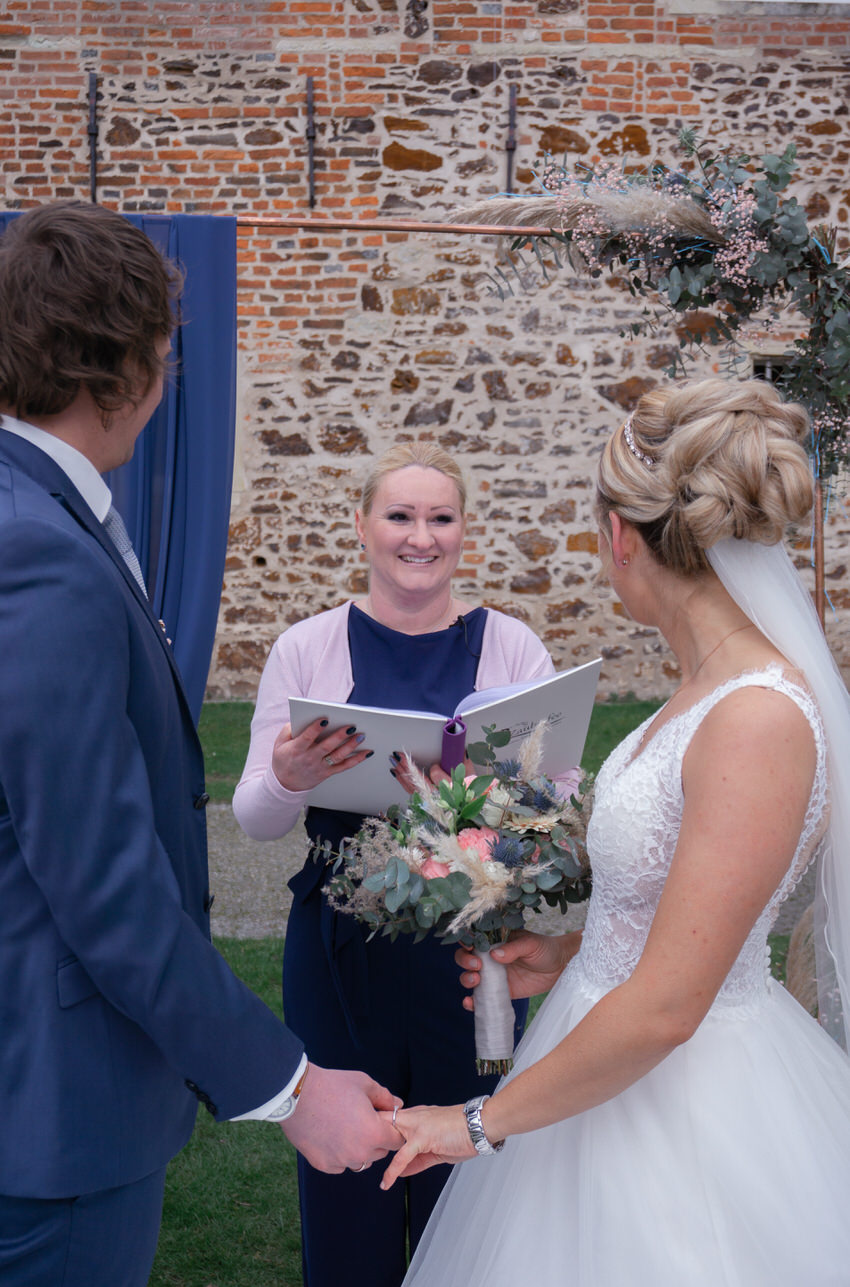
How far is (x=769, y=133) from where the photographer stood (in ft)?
24.7

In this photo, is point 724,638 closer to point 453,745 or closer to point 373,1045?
point 453,745

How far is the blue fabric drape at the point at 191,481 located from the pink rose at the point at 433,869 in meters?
2.54

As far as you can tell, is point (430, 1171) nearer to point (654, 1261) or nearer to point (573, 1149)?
point (573, 1149)

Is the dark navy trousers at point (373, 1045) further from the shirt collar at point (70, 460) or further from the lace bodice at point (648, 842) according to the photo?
the shirt collar at point (70, 460)

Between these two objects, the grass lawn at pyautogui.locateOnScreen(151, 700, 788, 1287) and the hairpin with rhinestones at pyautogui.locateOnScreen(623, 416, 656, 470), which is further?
the grass lawn at pyautogui.locateOnScreen(151, 700, 788, 1287)

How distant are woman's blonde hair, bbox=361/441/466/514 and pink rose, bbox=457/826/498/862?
3.26ft

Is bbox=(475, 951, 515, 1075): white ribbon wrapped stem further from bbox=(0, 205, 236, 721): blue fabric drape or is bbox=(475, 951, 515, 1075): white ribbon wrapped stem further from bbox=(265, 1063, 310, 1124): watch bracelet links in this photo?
bbox=(0, 205, 236, 721): blue fabric drape

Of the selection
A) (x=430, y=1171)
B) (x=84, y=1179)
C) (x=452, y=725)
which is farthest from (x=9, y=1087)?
(x=430, y=1171)

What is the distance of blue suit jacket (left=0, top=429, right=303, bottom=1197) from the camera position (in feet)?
4.11

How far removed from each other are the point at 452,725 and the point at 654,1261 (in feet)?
2.97

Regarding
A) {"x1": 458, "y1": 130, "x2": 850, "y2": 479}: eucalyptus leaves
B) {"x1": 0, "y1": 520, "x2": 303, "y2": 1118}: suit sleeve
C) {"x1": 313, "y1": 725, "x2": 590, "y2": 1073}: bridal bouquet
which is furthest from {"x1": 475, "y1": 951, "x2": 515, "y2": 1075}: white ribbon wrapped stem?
{"x1": 458, "y1": 130, "x2": 850, "y2": 479}: eucalyptus leaves

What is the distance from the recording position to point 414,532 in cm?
246

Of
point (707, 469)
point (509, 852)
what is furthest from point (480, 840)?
point (707, 469)

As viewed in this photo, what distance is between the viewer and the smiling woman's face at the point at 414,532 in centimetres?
246
